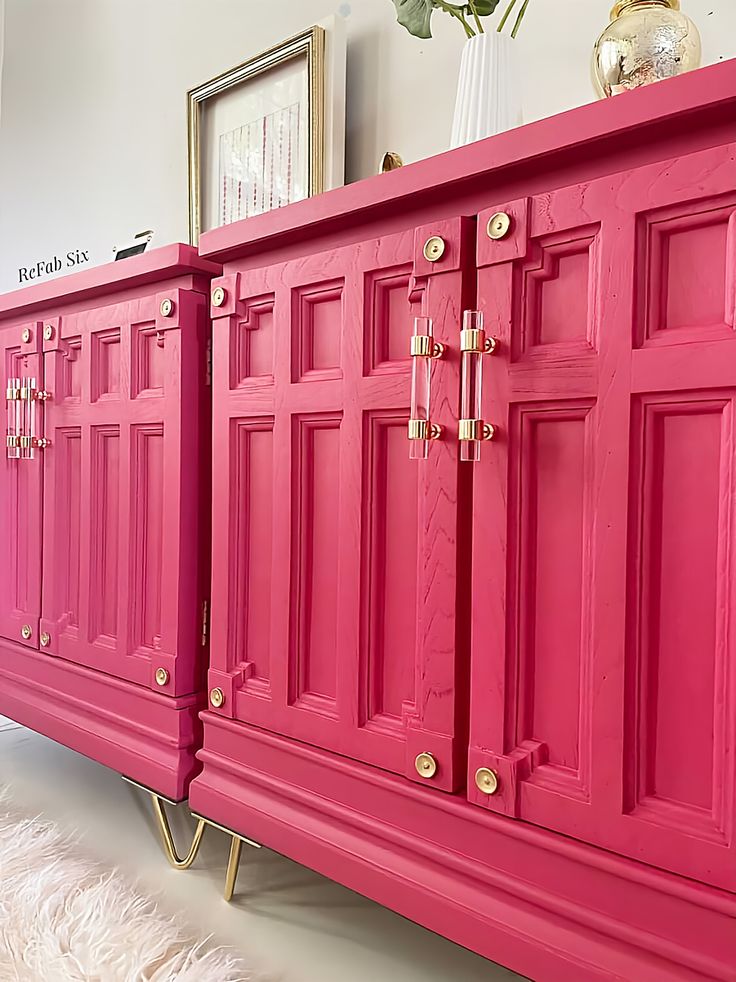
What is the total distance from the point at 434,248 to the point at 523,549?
1.20ft

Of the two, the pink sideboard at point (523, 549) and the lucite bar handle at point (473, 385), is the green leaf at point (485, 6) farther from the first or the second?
the lucite bar handle at point (473, 385)

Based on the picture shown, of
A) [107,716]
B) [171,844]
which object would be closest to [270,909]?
[171,844]

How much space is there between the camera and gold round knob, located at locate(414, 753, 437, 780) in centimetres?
94

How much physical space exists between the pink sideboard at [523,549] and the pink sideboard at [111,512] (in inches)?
8.2

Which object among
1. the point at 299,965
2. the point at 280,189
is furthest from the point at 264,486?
the point at 280,189

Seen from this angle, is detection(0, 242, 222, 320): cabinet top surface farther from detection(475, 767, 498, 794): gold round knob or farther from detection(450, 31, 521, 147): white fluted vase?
detection(475, 767, 498, 794): gold round knob

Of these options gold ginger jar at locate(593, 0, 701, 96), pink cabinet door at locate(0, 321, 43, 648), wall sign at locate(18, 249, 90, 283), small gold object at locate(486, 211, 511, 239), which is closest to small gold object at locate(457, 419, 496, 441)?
small gold object at locate(486, 211, 511, 239)

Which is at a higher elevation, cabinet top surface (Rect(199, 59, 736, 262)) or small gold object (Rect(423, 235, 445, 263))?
cabinet top surface (Rect(199, 59, 736, 262))

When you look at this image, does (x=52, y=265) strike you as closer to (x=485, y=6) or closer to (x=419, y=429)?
(x=485, y=6)

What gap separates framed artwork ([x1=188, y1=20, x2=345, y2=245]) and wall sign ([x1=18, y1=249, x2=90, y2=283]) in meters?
0.58

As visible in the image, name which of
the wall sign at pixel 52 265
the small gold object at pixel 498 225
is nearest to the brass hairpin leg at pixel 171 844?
the small gold object at pixel 498 225

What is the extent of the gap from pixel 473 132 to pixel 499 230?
1.20 feet

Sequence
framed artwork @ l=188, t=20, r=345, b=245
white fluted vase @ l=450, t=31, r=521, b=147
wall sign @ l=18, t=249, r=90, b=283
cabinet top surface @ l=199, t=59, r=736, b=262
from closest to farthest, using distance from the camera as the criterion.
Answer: cabinet top surface @ l=199, t=59, r=736, b=262 < white fluted vase @ l=450, t=31, r=521, b=147 < framed artwork @ l=188, t=20, r=345, b=245 < wall sign @ l=18, t=249, r=90, b=283

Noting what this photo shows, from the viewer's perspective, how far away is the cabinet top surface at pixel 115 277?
4.29 ft
